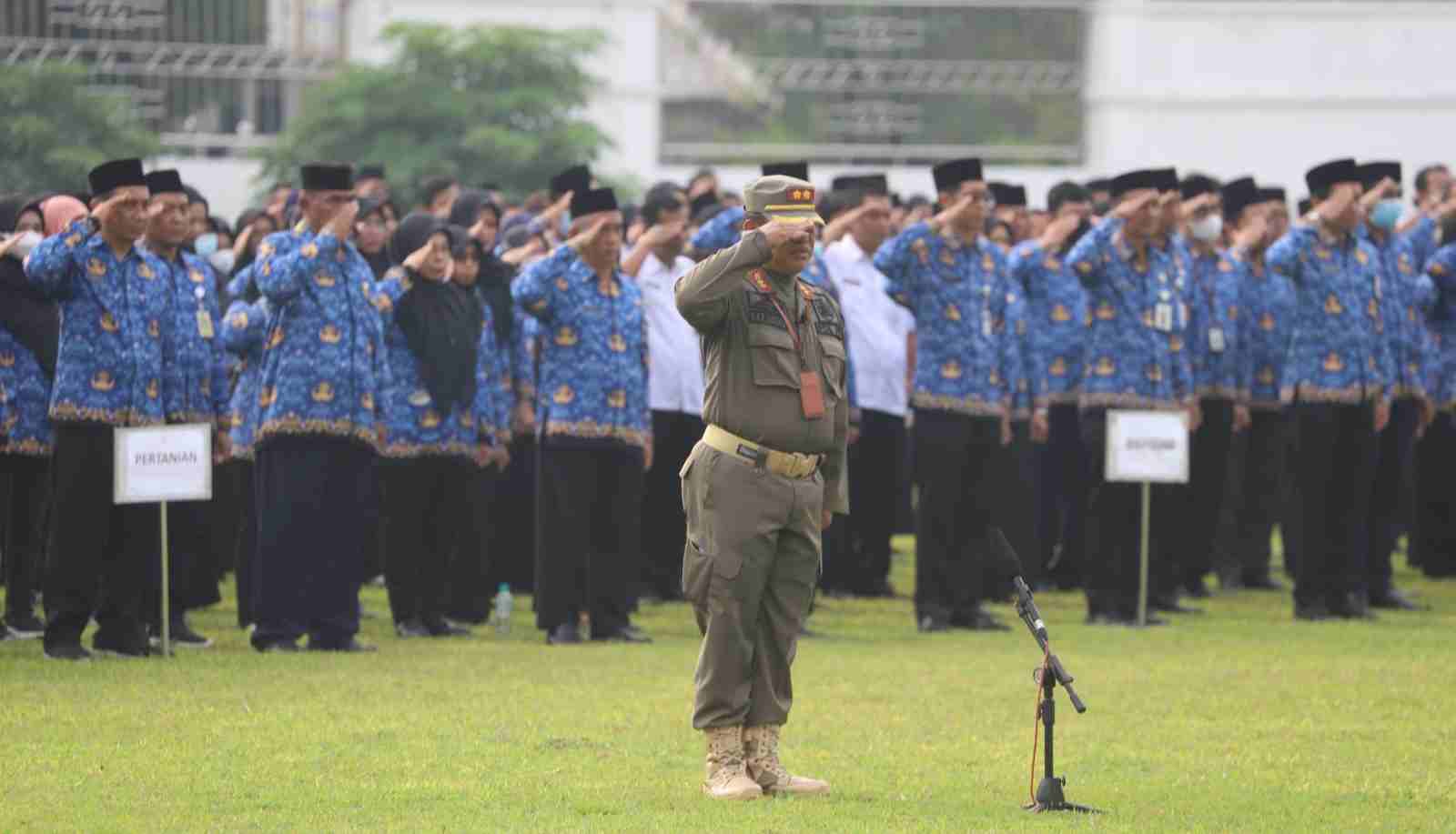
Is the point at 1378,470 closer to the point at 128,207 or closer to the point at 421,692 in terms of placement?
the point at 421,692

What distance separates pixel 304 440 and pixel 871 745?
4.03 meters

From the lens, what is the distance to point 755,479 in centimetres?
895

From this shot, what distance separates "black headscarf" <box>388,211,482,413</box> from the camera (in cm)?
1438

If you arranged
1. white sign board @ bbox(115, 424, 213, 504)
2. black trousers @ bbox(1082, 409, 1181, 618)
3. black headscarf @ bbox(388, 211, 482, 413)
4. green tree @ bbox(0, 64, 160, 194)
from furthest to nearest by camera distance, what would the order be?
green tree @ bbox(0, 64, 160, 194), black trousers @ bbox(1082, 409, 1181, 618), black headscarf @ bbox(388, 211, 482, 413), white sign board @ bbox(115, 424, 213, 504)

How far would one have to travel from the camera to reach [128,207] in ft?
40.4

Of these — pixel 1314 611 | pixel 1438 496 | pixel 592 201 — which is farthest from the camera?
pixel 1438 496

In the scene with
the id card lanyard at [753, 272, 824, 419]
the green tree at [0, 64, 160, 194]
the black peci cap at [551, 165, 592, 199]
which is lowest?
the id card lanyard at [753, 272, 824, 419]

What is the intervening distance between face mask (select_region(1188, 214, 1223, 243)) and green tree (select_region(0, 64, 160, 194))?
61.8ft

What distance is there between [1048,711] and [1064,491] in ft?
32.8

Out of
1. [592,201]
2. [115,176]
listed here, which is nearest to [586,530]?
[592,201]

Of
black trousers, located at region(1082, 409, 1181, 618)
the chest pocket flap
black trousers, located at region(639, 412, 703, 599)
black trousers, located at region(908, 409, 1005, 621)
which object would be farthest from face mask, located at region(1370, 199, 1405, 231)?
the chest pocket flap

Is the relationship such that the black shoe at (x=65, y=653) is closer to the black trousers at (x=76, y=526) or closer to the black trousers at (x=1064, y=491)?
the black trousers at (x=76, y=526)

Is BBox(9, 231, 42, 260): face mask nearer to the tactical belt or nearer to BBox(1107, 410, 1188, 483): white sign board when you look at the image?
the tactical belt

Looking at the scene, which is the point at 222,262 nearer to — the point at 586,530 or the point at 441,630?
the point at 441,630
